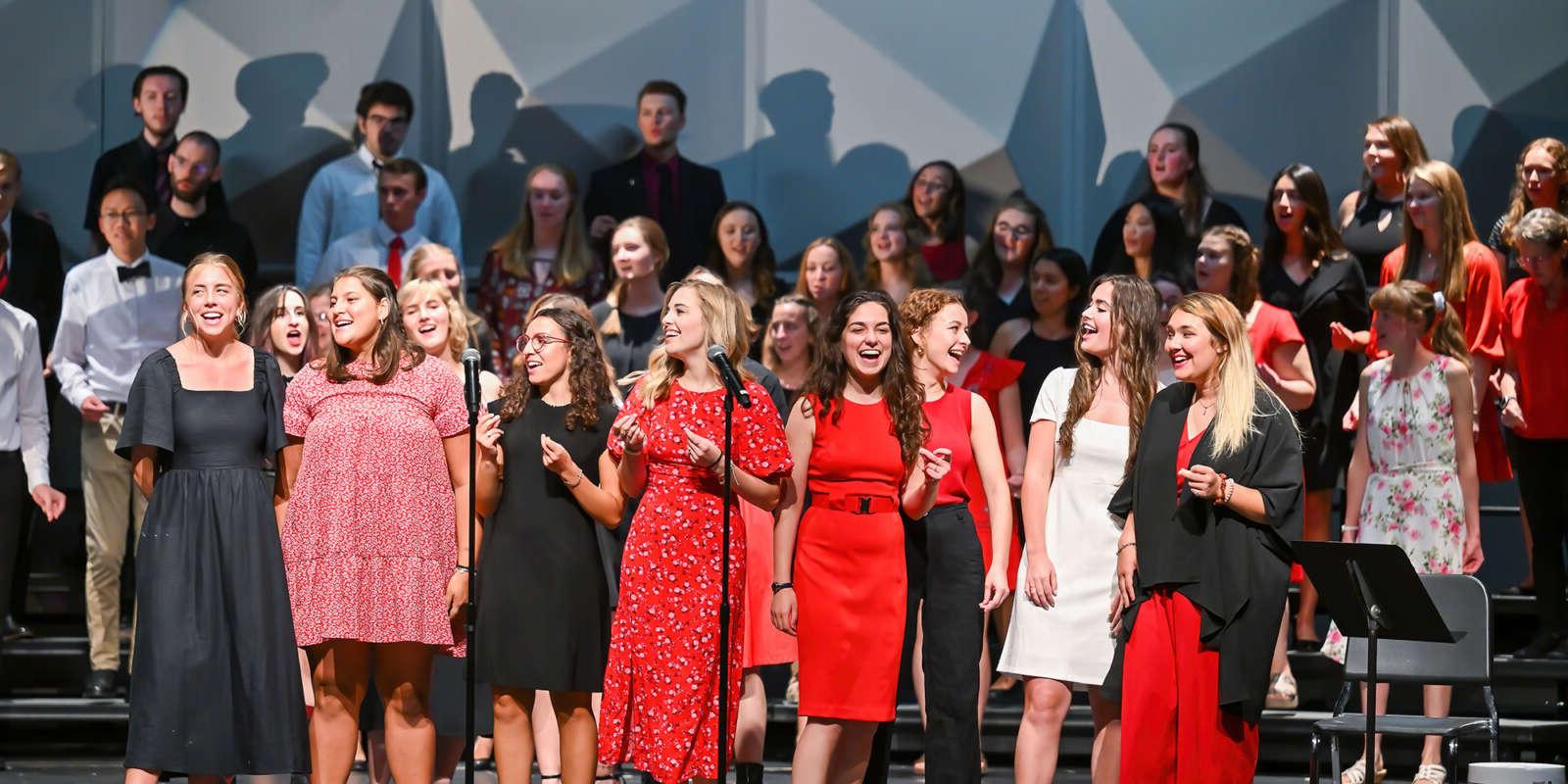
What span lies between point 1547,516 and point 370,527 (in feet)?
14.0

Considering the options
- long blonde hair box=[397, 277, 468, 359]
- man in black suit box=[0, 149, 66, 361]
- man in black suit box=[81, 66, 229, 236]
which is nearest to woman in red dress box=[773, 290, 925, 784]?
long blonde hair box=[397, 277, 468, 359]

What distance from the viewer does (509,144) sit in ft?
32.7

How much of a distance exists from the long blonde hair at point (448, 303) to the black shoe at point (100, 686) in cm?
201

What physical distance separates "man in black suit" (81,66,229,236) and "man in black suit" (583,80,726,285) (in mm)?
1795

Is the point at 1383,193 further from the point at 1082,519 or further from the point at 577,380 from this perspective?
the point at 577,380

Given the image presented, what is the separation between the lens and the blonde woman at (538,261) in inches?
319

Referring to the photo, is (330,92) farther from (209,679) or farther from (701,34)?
(209,679)

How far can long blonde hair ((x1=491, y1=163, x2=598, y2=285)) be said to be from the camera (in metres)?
8.23

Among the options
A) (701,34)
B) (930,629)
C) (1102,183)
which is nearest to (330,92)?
(701,34)

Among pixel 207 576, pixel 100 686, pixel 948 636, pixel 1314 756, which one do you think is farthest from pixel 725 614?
pixel 100 686

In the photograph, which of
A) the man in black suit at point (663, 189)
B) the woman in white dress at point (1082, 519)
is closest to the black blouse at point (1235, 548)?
the woman in white dress at point (1082, 519)

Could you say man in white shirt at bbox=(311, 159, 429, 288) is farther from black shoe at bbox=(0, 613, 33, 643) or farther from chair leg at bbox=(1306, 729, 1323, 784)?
chair leg at bbox=(1306, 729, 1323, 784)

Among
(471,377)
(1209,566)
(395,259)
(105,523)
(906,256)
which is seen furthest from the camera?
(395,259)

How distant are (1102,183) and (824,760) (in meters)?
5.50
